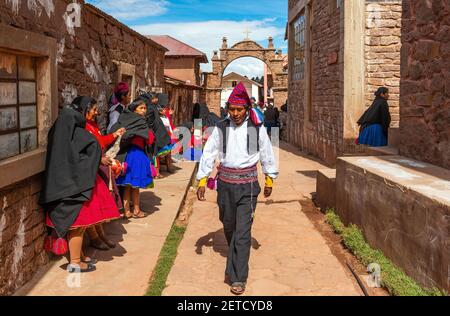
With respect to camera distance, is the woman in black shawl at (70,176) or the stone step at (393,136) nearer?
the woman in black shawl at (70,176)

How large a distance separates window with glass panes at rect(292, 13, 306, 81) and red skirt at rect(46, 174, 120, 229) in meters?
10.8

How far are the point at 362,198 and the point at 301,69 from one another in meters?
10.1

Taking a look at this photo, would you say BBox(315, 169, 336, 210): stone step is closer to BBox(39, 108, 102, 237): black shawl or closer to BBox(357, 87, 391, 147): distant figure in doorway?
BBox(357, 87, 391, 147): distant figure in doorway

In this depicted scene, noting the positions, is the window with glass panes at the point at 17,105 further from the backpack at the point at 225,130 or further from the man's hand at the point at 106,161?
the backpack at the point at 225,130

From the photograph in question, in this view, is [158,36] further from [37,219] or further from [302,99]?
[37,219]

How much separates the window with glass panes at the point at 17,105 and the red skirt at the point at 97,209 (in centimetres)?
69

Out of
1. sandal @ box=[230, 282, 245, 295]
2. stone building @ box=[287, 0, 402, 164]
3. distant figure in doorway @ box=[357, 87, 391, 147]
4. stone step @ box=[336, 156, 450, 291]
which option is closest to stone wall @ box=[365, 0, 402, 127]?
stone building @ box=[287, 0, 402, 164]

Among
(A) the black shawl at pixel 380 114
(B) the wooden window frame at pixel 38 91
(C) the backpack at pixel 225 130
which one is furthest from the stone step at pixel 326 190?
(B) the wooden window frame at pixel 38 91

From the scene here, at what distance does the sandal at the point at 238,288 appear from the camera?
12.1 feet

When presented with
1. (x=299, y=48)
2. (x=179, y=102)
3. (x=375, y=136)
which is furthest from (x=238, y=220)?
(x=179, y=102)

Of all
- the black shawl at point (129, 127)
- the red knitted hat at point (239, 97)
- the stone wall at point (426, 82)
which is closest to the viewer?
the red knitted hat at point (239, 97)

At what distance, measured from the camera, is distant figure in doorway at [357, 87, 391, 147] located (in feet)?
26.6

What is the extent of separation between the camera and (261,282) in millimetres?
3984

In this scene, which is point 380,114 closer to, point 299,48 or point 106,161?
point 106,161
